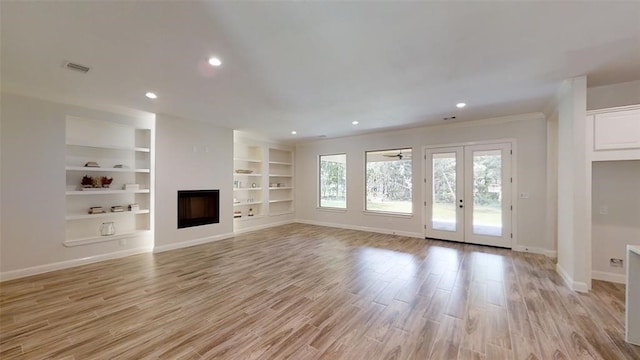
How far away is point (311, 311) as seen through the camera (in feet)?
9.04

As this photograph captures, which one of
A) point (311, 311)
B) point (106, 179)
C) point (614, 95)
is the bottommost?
point (311, 311)

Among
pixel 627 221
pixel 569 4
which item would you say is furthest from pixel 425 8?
pixel 627 221

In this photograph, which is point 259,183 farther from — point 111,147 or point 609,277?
point 609,277

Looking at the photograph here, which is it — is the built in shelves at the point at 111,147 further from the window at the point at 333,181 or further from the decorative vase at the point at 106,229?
the window at the point at 333,181

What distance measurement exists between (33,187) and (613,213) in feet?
28.9

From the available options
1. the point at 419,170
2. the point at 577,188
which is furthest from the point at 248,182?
the point at 577,188

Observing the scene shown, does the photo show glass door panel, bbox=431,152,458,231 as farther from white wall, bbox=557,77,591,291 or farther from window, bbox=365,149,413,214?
white wall, bbox=557,77,591,291

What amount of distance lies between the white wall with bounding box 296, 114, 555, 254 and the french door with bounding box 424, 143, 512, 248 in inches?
7.7

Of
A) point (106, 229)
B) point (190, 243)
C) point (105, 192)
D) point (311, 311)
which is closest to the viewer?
point (311, 311)

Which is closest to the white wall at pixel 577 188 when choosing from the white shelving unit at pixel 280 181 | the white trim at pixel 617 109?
the white trim at pixel 617 109

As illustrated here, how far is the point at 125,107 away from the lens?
4.57m

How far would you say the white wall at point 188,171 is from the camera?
5160 millimetres

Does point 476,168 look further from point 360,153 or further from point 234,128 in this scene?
point 234,128

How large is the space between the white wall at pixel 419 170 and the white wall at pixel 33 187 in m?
5.66
